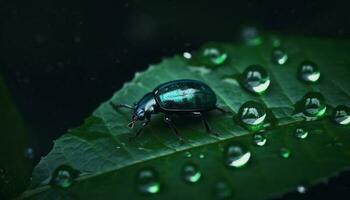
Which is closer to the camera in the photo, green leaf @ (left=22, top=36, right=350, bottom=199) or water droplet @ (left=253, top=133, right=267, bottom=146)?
green leaf @ (left=22, top=36, right=350, bottom=199)

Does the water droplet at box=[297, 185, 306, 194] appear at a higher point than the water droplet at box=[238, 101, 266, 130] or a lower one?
lower

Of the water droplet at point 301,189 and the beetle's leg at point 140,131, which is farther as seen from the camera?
the beetle's leg at point 140,131

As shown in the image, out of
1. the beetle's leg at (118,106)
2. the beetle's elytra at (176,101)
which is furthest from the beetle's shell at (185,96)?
the beetle's leg at (118,106)

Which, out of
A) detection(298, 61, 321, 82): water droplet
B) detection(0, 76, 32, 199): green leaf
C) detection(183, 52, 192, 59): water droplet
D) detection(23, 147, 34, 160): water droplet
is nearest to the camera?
detection(0, 76, 32, 199): green leaf

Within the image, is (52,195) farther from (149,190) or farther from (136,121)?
(136,121)

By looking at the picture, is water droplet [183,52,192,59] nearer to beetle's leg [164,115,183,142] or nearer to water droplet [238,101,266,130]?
beetle's leg [164,115,183,142]

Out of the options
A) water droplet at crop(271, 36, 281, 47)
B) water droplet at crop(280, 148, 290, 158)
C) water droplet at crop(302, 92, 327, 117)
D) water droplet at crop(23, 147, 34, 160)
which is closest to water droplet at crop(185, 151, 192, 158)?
water droplet at crop(280, 148, 290, 158)

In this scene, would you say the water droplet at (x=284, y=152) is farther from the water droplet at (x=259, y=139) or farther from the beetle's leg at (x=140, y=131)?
the beetle's leg at (x=140, y=131)

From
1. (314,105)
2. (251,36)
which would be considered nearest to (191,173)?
(314,105)
